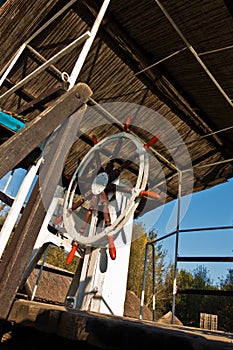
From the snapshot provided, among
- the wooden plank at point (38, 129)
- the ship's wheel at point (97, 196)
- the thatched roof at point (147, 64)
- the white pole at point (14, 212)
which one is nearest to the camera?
the wooden plank at point (38, 129)

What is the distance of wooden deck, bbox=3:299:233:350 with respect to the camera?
101 cm

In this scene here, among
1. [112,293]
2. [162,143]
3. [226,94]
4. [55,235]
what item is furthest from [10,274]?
[162,143]

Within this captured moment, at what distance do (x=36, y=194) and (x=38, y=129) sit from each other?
28cm

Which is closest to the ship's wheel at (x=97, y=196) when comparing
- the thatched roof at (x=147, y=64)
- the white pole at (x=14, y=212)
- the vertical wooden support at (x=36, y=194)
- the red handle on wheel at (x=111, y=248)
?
the red handle on wheel at (x=111, y=248)

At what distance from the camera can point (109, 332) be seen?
1242 millimetres

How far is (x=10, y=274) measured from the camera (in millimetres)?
1053

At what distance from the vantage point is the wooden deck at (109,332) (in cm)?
101

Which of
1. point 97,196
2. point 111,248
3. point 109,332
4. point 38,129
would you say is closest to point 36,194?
point 38,129

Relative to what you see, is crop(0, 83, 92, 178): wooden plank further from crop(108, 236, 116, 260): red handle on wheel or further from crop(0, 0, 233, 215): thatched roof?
crop(108, 236, 116, 260): red handle on wheel

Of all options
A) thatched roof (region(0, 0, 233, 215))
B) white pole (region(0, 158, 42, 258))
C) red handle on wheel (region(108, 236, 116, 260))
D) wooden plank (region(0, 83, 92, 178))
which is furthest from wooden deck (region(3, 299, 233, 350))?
thatched roof (region(0, 0, 233, 215))

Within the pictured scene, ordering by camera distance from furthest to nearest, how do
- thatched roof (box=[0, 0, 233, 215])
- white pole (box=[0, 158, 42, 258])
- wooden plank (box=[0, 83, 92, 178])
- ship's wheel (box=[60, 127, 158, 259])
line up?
1. ship's wheel (box=[60, 127, 158, 259])
2. thatched roof (box=[0, 0, 233, 215])
3. white pole (box=[0, 158, 42, 258])
4. wooden plank (box=[0, 83, 92, 178])

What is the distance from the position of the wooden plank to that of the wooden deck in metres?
0.83

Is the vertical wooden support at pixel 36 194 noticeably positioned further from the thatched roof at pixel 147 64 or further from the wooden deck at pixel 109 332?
the thatched roof at pixel 147 64

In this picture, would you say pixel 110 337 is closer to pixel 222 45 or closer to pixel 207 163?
pixel 222 45
